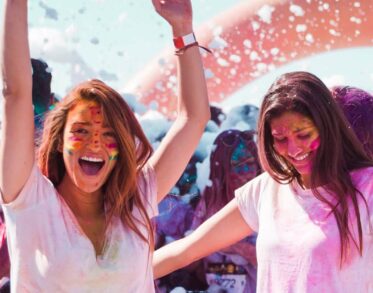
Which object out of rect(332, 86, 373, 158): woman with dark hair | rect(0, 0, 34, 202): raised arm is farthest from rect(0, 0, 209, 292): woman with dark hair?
rect(332, 86, 373, 158): woman with dark hair

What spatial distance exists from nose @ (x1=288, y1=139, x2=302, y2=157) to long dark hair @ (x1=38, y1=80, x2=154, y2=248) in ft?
0.96

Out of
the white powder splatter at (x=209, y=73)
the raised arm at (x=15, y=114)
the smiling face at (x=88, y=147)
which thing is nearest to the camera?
the raised arm at (x=15, y=114)

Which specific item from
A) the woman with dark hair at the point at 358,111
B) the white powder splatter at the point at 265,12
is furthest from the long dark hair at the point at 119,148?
the white powder splatter at the point at 265,12

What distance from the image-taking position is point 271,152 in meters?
1.41

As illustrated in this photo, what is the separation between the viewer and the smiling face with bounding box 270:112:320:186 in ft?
4.37

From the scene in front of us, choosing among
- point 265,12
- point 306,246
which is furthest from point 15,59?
point 265,12

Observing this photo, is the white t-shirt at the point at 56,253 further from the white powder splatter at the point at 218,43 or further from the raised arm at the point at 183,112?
the white powder splatter at the point at 218,43

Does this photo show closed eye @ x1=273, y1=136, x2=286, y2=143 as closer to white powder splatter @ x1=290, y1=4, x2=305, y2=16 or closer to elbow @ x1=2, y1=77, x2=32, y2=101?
elbow @ x1=2, y1=77, x2=32, y2=101

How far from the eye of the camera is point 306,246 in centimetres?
128

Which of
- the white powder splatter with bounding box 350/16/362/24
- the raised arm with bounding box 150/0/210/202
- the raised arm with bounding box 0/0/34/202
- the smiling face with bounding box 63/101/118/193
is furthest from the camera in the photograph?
the white powder splatter with bounding box 350/16/362/24

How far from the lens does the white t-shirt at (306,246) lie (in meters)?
1.25

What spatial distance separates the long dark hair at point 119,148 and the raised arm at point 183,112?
0.07 meters

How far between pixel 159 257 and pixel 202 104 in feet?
1.29

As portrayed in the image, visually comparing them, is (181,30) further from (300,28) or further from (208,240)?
(300,28)
